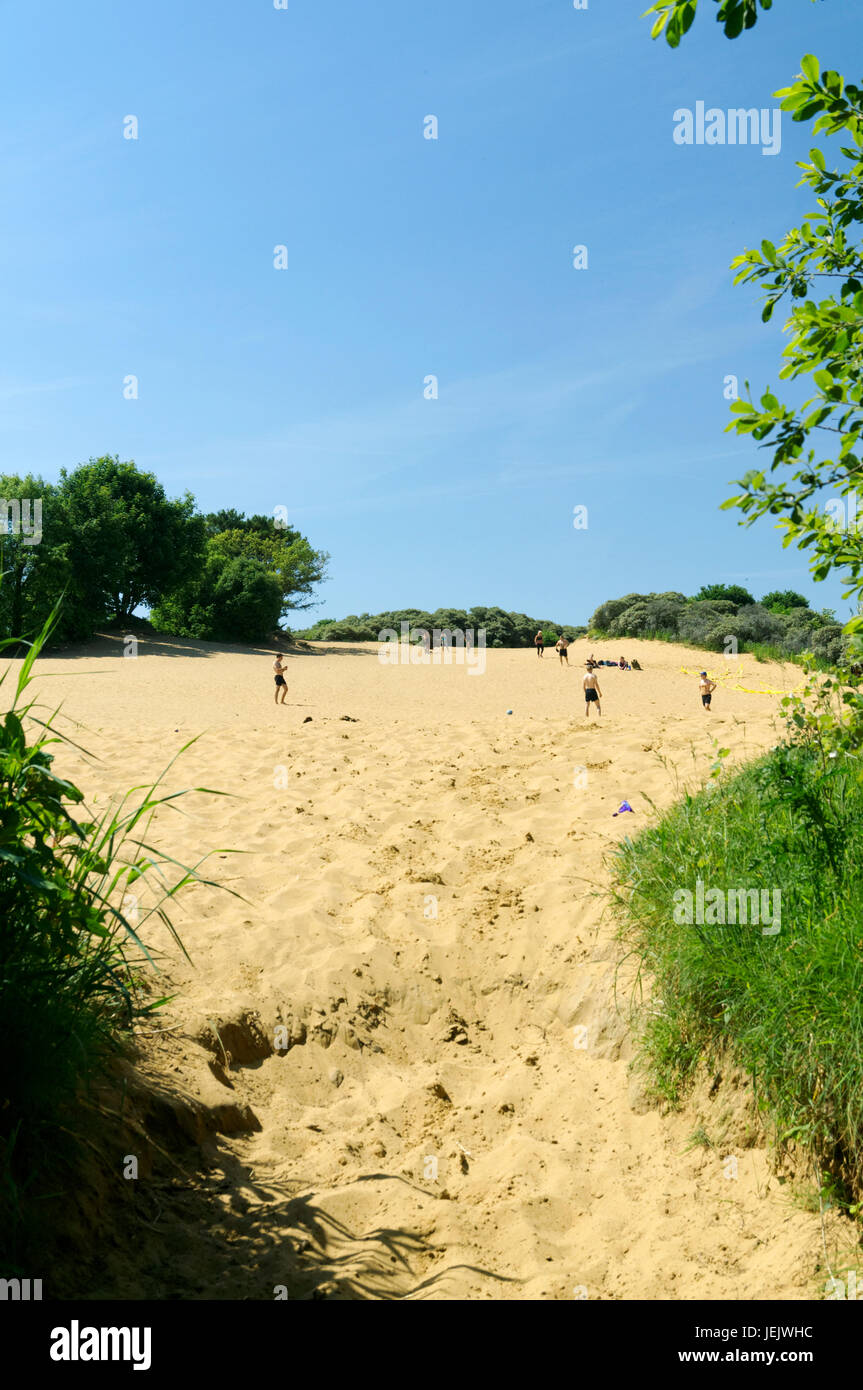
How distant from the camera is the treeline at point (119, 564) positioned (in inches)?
1224

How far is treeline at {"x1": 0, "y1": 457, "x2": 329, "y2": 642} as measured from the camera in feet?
102

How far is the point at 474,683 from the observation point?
88.0 ft

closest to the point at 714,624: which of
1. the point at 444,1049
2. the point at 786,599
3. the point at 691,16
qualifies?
the point at 786,599

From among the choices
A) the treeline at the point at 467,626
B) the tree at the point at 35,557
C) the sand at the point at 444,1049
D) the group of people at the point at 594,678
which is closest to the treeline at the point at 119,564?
the tree at the point at 35,557

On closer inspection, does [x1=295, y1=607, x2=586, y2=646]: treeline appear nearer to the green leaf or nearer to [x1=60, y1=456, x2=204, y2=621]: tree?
[x1=60, y1=456, x2=204, y2=621]: tree

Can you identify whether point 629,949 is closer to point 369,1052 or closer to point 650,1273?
point 369,1052

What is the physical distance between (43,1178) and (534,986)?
2922 mm

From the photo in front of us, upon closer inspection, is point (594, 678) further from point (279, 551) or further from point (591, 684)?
point (279, 551)

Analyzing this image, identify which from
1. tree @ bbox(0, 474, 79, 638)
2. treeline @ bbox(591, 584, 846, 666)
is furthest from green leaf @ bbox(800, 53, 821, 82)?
tree @ bbox(0, 474, 79, 638)

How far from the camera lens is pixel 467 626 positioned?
157 feet

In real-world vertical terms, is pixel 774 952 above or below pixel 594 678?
below

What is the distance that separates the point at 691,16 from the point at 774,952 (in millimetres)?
3380

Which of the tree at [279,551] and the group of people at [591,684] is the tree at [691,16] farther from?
the tree at [279,551]

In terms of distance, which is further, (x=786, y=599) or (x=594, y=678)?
(x=786, y=599)
